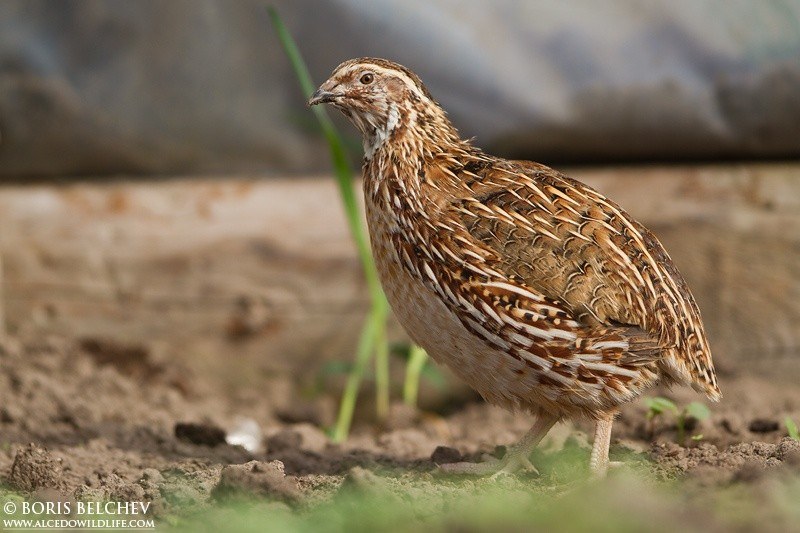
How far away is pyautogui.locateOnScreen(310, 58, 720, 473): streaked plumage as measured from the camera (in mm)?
3793

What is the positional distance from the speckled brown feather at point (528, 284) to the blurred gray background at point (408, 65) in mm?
2220

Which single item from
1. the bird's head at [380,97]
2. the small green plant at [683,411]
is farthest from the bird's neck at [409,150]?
the small green plant at [683,411]

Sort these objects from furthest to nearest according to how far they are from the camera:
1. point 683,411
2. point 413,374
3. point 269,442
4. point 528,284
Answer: point 413,374 < point 269,442 < point 683,411 < point 528,284

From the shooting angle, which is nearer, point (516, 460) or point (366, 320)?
point (516, 460)

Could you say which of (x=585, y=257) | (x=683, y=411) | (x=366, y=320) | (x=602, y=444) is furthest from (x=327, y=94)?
(x=366, y=320)

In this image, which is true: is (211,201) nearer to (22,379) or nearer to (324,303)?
(324,303)

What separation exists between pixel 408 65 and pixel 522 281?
2.90 metres

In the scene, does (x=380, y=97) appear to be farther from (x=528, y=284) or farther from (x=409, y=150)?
(x=528, y=284)

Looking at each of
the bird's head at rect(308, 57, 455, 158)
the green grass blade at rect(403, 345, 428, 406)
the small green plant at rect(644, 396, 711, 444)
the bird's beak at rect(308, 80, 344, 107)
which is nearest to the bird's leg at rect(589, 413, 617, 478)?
the small green plant at rect(644, 396, 711, 444)

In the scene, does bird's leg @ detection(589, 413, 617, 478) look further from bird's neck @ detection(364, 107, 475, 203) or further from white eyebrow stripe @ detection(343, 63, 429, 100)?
white eyebrow stripe @ detection(343, 63, 429, 100)

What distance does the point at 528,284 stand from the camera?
12.5ft

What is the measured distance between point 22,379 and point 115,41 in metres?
2.27

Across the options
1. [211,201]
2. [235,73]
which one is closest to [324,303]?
[211,201]

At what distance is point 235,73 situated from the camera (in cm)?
657
